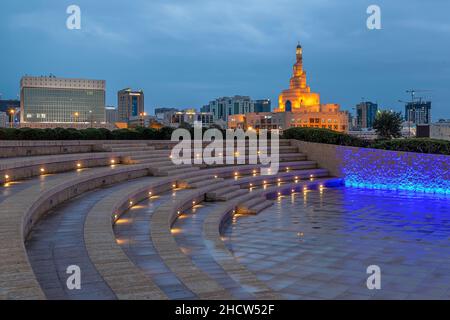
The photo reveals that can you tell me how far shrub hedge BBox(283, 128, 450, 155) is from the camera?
24031 mm

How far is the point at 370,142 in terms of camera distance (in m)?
27.4

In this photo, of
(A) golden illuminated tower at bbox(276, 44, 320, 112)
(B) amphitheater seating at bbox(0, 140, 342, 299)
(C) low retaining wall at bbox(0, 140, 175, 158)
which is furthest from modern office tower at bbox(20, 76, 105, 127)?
(B) amphitheater seating at bbox(0, 140, 342, 299)

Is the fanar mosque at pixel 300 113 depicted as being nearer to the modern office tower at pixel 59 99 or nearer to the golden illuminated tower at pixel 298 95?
the golden illuminated tower at pixel 298 95

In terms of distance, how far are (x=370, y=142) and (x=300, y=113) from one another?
114 m

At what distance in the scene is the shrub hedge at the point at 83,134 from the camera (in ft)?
69.4

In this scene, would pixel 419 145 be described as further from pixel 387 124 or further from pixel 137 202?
pixel 387 124

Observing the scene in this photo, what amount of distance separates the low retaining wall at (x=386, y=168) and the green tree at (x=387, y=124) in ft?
56.2

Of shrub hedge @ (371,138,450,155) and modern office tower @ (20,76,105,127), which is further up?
modern office tower @ (20,76,105,127)

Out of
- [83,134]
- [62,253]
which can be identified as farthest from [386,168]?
[62,253]

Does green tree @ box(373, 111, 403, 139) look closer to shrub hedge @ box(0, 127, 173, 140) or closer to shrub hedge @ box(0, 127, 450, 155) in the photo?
shrub hedge @ box(0, 127, 450, 155)

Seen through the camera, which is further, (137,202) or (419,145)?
(419,145)

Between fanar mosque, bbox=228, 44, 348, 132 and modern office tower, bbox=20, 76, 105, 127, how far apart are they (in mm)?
49439
